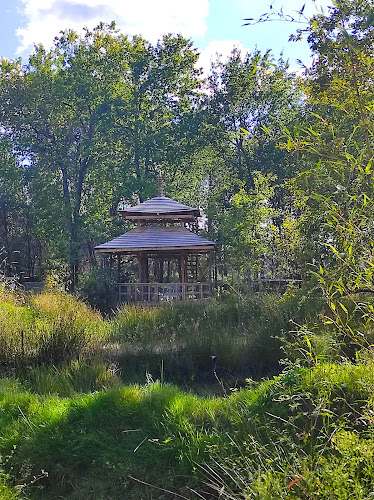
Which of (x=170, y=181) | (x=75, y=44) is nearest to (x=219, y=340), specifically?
(x=170, y=181)

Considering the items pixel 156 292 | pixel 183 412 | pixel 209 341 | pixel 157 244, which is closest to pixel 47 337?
pixel 209 341

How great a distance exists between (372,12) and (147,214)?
991 cm

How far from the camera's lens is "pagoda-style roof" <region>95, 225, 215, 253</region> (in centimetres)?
1434

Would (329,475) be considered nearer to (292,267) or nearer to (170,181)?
(292,267)

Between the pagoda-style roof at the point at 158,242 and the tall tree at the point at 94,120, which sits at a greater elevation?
the tall tree at the point at 94,120

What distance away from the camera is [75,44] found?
2394 cm

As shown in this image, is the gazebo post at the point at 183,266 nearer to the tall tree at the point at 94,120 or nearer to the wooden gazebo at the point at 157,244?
the wooden gazebo at the point at 157,244

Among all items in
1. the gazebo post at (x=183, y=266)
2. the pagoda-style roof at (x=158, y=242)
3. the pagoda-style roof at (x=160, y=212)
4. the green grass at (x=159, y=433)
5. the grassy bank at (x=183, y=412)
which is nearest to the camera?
the grassy bank at (x=183, y=412)

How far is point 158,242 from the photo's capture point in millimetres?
14570

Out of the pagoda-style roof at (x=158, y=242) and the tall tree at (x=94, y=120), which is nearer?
the pagoda-style roof at (x=158, y=242)

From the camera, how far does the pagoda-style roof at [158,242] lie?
1434cm

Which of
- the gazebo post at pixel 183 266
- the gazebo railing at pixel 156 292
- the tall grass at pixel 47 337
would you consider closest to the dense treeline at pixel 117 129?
the gazebo post at pixel 183 266

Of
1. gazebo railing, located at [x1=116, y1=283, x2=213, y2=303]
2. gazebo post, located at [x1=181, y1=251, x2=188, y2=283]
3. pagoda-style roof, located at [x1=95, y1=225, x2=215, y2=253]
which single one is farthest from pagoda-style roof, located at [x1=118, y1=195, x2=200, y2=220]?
gazebo railing, located at [x1=116, y1=283, x2=213, y2=303]

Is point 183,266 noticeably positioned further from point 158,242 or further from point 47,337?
point 47,337
